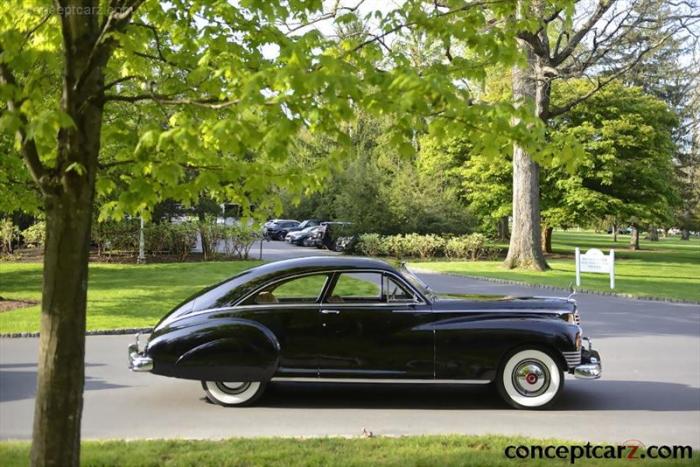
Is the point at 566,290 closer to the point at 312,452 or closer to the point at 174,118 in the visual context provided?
the point at 312,452

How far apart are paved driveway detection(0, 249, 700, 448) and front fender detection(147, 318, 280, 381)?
1.36ft

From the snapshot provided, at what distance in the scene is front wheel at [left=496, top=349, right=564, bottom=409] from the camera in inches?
295

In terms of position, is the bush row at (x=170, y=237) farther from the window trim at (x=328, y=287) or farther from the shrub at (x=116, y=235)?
the window trim at (x=328, y=287)

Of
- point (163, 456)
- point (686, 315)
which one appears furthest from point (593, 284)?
point (163, 456)

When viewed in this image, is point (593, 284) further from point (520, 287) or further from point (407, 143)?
point (407, 143)

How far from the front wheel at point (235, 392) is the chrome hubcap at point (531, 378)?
9.12 feet

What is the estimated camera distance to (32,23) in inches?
204

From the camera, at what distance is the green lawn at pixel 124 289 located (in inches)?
533

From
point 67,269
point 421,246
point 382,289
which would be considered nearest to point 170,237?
point 421,246

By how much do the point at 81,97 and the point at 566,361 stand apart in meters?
5.60

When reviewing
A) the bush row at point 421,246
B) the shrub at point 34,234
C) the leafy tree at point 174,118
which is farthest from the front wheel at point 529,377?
the shrub at point 34,234

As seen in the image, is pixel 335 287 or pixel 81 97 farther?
pixel 335 287

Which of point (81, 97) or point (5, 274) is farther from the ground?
point (81, 97)

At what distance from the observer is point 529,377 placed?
751 cm
